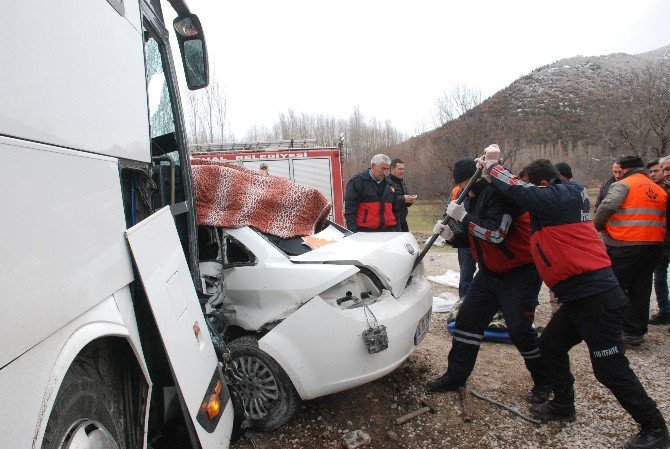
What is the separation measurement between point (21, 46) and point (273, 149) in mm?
10294

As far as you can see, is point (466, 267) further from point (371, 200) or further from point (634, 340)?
point (634, 340)

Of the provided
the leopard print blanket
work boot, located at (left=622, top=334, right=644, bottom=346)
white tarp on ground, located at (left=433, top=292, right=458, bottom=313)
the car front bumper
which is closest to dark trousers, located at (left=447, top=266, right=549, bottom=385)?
the car front bumper

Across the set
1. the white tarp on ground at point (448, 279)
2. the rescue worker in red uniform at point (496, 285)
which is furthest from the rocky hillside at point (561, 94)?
the rescue worker in red uniform at point (496, 285)

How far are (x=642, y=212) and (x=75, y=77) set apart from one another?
198 inches

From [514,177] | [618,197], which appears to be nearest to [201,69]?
[514,177]

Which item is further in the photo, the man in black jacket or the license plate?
the man in black jacket

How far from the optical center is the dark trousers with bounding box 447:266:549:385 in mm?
3332

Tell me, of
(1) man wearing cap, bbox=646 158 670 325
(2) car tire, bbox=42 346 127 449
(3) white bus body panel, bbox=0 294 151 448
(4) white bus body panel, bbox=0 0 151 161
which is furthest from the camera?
(1) man wearing cap, bbox=646 158 670 325

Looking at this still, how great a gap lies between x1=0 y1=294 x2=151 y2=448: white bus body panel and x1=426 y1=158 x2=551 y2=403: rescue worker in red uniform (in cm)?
279

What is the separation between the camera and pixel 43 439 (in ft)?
3.58

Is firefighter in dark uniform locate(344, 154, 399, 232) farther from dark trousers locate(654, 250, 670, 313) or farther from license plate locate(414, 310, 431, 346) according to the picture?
dark trousers locate(654, 250, 670, 313)

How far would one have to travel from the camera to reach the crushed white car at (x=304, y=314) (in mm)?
2863

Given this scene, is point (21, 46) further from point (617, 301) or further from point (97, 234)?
point (617, 301)

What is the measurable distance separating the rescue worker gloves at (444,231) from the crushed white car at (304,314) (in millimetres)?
422
